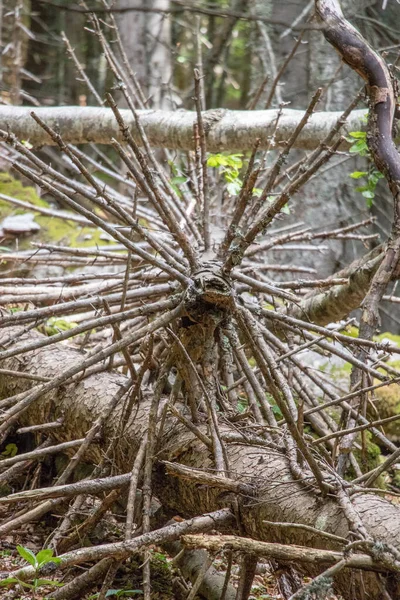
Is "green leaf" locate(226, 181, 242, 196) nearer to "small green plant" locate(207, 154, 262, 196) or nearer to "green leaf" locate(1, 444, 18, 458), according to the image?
"small green plant" locate(207, 154, 262, 196)

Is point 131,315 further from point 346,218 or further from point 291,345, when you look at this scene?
point 346,218

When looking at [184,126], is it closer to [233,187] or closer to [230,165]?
[230,165]

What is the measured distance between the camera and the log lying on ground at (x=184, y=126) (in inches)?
175

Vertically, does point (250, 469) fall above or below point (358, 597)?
above

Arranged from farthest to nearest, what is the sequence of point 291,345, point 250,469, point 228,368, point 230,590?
point 291,345 → point 228,368 → point 230,590 → point 250,469

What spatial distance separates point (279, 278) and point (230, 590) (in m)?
4.89

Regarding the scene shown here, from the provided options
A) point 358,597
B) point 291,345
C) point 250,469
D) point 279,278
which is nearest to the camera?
point 358,597

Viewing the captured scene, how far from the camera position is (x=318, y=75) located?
24.5 feet

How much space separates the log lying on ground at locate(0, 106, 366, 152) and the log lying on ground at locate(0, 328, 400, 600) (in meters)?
1.77

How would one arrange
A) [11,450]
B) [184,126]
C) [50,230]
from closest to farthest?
[11,450] < [184,126] < [50,230]

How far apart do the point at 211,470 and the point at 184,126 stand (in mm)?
3074

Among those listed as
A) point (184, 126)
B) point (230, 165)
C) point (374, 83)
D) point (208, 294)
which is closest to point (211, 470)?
point (208, 294)

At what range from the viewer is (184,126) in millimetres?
4668

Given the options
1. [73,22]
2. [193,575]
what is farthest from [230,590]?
[73,22]
